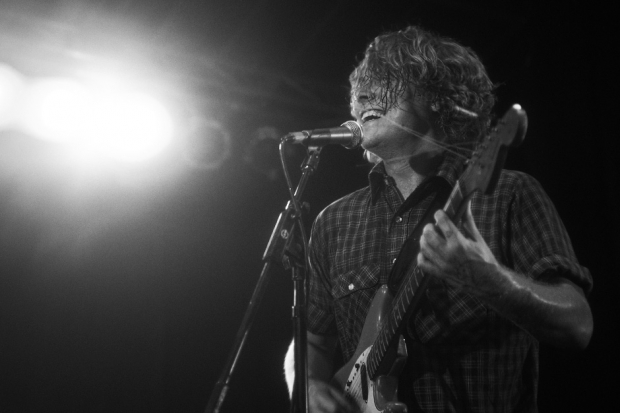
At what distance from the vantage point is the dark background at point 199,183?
325 centimetres

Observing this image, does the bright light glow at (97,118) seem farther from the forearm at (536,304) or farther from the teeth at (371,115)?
the forearm at (536,304)

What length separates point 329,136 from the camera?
2.03 metres

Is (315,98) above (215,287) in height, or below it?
above

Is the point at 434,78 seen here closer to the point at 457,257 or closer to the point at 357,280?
the point at 357,280

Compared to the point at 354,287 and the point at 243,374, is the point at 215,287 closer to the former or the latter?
the point at 243,374

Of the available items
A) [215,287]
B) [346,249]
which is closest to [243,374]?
[215,287]

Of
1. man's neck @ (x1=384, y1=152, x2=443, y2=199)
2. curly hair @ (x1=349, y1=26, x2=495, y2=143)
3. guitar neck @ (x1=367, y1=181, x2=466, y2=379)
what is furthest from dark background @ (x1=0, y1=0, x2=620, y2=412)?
guitar neck @ (x1=367, y1=181, x2=466, y2=379)

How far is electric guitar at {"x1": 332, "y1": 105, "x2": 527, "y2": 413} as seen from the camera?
1477 mm

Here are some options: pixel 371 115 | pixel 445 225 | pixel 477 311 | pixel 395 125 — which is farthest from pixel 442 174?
pixel 445 225

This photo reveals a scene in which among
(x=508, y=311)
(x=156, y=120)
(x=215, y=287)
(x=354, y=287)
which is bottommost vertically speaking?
(x=508, y=311)

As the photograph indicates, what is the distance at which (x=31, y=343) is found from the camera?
352cm

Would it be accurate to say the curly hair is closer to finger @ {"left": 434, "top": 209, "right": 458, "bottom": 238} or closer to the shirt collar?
the shirt collar

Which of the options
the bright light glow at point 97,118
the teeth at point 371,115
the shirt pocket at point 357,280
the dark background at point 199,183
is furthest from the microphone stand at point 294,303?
the bright light glow at point 97,118

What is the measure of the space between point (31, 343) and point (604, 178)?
3572 mm
